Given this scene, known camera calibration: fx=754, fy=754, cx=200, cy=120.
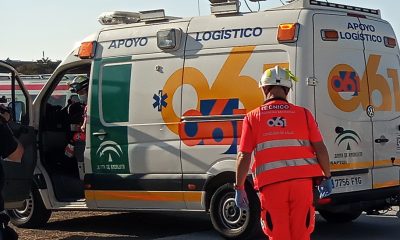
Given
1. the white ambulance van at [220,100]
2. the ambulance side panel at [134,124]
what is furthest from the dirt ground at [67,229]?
the ambulance side panel at [134,124]

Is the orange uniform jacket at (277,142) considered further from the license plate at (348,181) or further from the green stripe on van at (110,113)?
the green stripe on van at (110,113)

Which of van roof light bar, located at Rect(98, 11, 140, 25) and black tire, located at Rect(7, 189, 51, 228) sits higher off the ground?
van roof light bar, located at Rect(98, 11, 140, 25)

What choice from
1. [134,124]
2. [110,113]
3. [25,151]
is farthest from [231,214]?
[25,151]

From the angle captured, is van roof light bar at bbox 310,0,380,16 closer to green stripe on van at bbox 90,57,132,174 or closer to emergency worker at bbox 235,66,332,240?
green stripe on van at bbox 90,57,132,174

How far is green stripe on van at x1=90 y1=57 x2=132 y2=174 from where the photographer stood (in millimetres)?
9211

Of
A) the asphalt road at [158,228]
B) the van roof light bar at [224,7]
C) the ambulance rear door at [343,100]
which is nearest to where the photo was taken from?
the ambulance rear door at [343,100]

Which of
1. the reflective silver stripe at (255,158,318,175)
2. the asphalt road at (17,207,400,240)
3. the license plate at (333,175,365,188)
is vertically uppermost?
the reflective silver stripe at (255,158,318,175)

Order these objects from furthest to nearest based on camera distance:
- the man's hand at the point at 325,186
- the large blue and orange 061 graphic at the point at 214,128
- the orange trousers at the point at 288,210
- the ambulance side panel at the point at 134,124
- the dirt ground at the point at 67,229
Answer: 1. the dirt ground at the point at 67,229
2. the ambulance side panel at the point at 134,124
3. the large blue and orange 061 graphic at the point at 214,128
4. the man's hand at the point at 325,186
5. the orange trousers at the point at 288,210

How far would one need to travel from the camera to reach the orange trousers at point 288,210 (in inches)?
206

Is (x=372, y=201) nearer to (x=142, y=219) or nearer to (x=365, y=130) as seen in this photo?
(x=365, y=130)

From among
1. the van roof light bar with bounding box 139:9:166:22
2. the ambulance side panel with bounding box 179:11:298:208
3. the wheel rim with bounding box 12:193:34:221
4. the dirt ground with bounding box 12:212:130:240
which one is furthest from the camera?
the wheel rim with bounding box 12:193:34:221

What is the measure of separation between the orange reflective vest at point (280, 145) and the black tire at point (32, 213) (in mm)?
5264

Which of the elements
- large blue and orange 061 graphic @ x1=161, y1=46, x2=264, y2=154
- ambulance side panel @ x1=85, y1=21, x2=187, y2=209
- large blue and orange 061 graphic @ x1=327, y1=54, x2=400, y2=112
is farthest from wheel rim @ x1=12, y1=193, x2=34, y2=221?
large blue and orange 061 graphic @ x1=327, y1=54, x2=400, y2=112

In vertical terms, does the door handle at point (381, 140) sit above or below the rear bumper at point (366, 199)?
above
